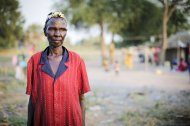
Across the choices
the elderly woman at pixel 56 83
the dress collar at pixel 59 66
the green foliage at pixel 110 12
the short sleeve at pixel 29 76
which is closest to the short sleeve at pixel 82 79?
the elderly woman at pixel 56 83

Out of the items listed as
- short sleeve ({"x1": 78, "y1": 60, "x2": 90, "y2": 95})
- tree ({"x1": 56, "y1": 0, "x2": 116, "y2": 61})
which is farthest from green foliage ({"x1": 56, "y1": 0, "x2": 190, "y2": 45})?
short sleeve ({"x1": 78, "y1": 60, "x2": 90, "y2": 95})

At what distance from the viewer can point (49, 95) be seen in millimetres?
2486

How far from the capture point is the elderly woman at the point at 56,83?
2.49 meters

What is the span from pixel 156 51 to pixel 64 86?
1237 inches

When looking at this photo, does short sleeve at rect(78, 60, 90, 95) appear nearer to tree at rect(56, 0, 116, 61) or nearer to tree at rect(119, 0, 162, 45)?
tree at rect(56, 0, 116, 61)

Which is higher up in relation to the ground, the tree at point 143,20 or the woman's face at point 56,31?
the tree at point 143,20

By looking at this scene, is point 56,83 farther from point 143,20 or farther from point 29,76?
point 143,20

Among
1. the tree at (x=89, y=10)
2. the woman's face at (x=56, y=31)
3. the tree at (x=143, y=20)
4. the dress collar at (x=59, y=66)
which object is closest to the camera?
the dress collar at (x=59, y=66)

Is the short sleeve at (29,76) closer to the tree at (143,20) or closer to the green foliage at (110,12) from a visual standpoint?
the green foliage at (110,12)

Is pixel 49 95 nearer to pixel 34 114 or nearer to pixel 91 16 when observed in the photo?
pixel 34 114

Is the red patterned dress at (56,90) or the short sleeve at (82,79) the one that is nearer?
the red patterned dress at (56,90)

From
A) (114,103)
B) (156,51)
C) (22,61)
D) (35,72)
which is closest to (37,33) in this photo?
(156,51)

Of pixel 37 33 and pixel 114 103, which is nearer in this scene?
pixel 114 103

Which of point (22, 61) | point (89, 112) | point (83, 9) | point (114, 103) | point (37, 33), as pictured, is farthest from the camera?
point (37, 33)
